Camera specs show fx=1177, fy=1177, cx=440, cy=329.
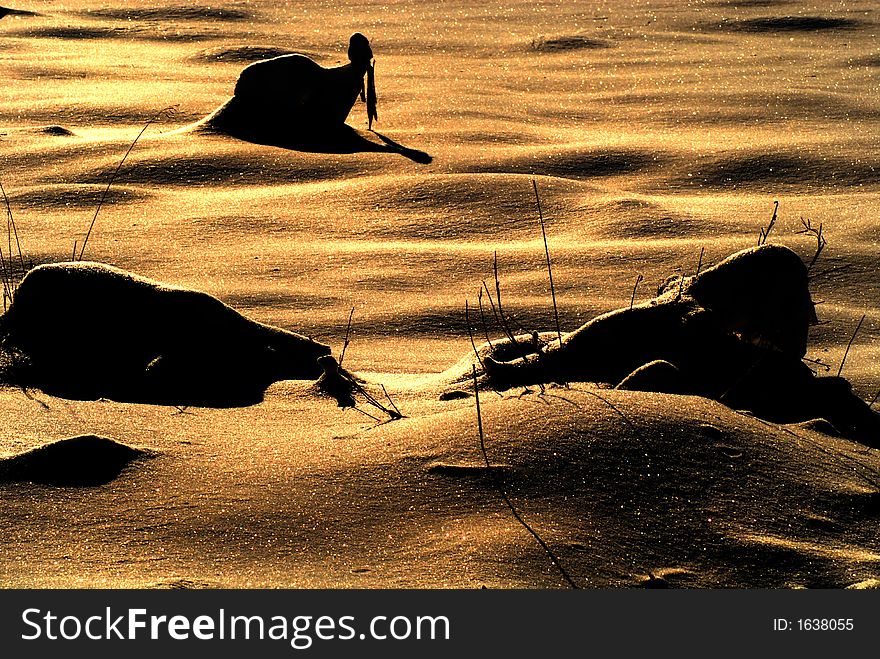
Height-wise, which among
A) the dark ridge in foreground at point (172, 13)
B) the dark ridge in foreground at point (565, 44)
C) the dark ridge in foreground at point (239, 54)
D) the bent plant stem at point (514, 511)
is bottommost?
the bent plant stem at point (514, 511)

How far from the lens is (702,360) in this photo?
3145mm

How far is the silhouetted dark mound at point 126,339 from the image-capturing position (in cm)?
323

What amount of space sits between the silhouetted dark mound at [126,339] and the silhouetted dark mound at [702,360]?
690 millimetres

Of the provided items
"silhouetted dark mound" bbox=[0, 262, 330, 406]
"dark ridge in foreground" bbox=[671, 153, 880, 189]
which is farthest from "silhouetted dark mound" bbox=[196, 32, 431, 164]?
"silhouetted dark mound" bbox=[0, 262, 330, 406]

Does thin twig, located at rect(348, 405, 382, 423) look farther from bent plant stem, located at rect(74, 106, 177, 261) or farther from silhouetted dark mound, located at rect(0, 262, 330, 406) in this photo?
bent plant stem, located at rect(74, 106, 177, 261)

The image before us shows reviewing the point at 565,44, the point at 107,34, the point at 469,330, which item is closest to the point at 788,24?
the point at 565,44

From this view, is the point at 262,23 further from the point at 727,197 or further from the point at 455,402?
the point at 455,402

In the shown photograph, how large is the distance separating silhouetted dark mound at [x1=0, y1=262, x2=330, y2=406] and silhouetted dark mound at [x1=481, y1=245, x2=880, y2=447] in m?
0.69

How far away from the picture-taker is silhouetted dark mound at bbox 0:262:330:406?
10.6 feet

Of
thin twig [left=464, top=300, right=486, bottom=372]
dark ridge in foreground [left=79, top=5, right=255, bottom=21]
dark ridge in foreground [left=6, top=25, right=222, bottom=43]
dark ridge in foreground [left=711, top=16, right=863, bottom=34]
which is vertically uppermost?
dark ridge in foreground [left=711, top=16, right=863, bottom=34]

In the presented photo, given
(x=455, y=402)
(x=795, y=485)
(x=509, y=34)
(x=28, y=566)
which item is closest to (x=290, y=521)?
(x=28, y=566)

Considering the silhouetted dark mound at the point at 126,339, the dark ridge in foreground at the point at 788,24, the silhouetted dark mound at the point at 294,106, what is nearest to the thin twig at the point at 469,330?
the silhouetted dark mound at the point at 126,339

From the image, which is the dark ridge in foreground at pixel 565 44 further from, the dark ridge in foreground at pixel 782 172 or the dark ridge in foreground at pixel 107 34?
the dark ridge in foreground at pixel 782 172

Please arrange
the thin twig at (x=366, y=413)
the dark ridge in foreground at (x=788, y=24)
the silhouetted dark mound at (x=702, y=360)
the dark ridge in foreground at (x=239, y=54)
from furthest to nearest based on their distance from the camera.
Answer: the dark ridge in foreground at (x=788, y=24), the dark ridge in foreground at (x=239, y=54), the silhouetted dark mound at (x=702, y=360), the thin twig at (x=366, y=413)
